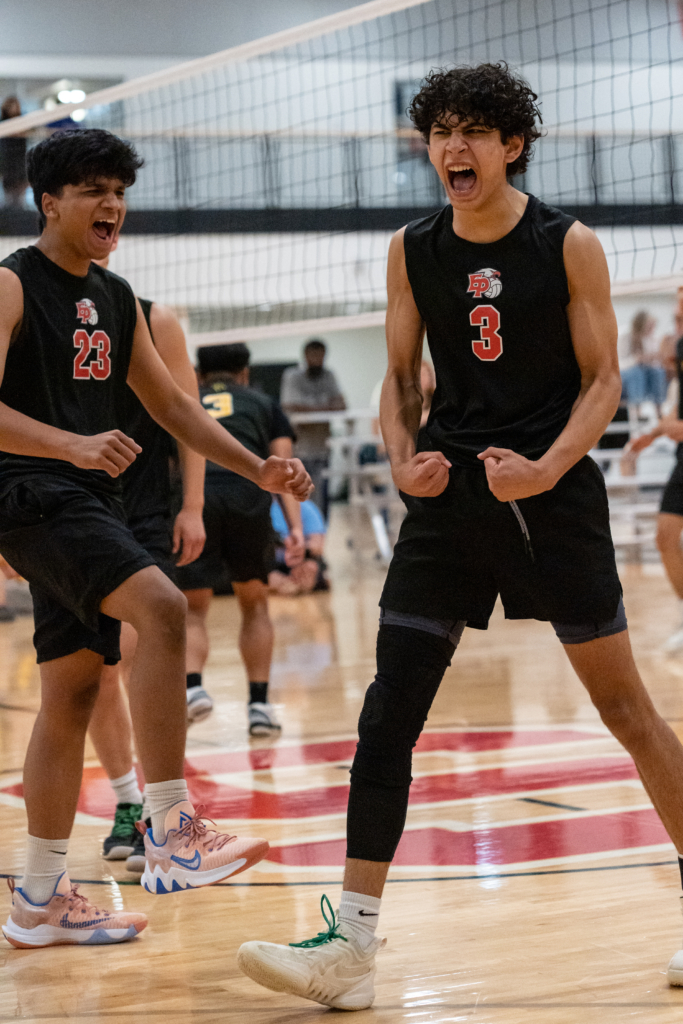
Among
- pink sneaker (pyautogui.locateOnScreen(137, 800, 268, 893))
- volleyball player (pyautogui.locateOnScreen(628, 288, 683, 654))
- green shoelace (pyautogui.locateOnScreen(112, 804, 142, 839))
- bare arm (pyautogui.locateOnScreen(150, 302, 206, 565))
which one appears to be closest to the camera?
pink sneaker (pyautogui.locateOnScreen(137, 800, 268, 893))

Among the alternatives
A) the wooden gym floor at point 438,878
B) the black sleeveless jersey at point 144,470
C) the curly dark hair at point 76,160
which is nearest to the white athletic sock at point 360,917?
the wooden gym floor at point 438,878

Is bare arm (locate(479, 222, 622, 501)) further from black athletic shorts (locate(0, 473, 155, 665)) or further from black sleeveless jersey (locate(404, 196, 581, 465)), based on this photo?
black athletic shorts (locate(0, 473, 155, 665))

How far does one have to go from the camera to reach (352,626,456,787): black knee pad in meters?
2.53

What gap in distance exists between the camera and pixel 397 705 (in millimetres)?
2537

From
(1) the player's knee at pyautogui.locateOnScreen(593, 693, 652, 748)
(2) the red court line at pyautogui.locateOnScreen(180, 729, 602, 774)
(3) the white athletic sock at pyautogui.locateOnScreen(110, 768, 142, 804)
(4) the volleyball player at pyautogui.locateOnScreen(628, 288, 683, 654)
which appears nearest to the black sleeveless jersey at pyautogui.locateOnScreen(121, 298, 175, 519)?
(3) the white athletic sock at pyautogui.locateOnScreen(110, 768, 142, 804)

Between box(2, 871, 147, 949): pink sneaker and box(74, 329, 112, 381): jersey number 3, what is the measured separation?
1.18 m

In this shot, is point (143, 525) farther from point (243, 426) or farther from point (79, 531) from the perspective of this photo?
point (243, 426)

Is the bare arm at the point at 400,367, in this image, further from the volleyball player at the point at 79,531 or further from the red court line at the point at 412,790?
the red court line at the point at 412,790

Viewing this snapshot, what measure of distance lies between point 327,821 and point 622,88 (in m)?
17.1

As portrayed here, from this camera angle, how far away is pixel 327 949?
97.2 inches

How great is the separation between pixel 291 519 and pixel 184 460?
1.82 metres

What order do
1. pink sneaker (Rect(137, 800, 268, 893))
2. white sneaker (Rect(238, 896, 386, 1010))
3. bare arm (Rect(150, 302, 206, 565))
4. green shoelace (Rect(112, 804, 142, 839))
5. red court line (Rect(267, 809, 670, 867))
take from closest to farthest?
white sneaker (Rect(238, 896, 386, 1010))
pink sneaker (Rect(137, 800, 268, 893))
red court line (Rect(267, 809, 670, 867))
green shoelace (Rect(112, 804, 142, 839))
bare arm (Rect(150, 302, 206, 565))

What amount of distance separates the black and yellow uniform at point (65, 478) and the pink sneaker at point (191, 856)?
43 cm

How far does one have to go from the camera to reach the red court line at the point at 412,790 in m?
4.20
